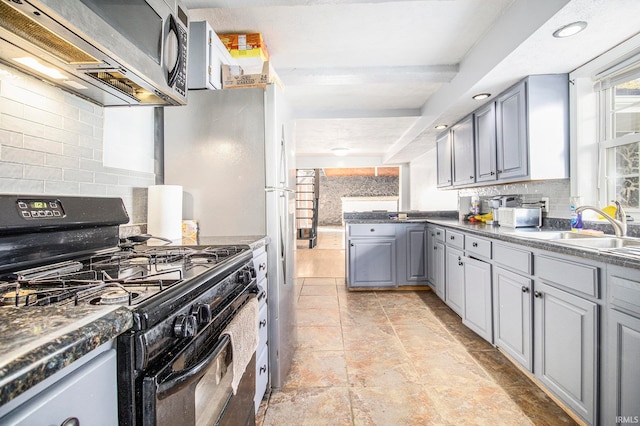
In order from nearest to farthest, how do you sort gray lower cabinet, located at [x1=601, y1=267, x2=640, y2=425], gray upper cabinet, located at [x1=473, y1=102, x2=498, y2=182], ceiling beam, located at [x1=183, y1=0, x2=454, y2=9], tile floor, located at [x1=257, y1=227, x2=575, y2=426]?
gray lower cabinet, located at [x1=601, y1=267, x2=640, y2=425] → tile floor, located at [x1=257, y1=227, x2=575, y2=426] → ceiling beam, located at [x1=183, y1=0, x2=454, y2=9] → gray upper cabinet, located at [x1=473, y1=102, x2=498, y2=182]

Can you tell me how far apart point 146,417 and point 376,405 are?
140 cm

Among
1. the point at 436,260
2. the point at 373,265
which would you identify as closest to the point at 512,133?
the point at 436,260

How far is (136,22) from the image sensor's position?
3.39 ft

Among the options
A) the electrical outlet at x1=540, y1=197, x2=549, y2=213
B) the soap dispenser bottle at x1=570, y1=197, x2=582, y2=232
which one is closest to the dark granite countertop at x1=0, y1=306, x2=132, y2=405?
the soap dispenser bottle at x1=570, y1=197, x2=582, y2=232

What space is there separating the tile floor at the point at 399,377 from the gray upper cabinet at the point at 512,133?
4.61 feet

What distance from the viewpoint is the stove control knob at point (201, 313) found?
2.63 feet

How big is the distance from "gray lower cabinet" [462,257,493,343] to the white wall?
12.6ft

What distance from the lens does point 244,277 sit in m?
1.22

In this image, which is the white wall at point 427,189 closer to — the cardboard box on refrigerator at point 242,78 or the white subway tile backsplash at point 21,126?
the cardboard box on refrigerator at point 242,78

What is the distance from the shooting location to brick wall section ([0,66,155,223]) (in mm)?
1058

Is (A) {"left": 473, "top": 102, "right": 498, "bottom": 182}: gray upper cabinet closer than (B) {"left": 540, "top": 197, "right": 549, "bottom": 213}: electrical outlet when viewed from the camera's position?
No

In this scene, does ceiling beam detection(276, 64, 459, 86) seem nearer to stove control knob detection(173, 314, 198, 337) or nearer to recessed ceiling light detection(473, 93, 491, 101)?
recessed ceiling light detection(473, 93, 491, 101)

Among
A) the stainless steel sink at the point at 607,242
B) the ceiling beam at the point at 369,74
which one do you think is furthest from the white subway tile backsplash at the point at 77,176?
the stainless steel sink at the point at 607,242

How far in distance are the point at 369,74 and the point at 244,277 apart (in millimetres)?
2439
